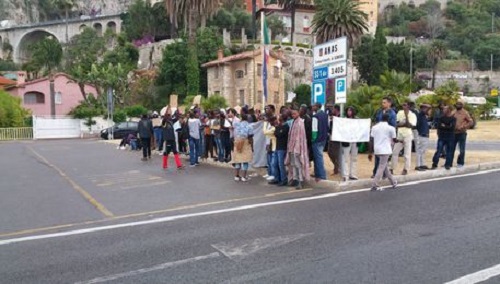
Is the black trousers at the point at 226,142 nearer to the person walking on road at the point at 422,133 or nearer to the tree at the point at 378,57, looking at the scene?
the person walking on road at the point at 422,133

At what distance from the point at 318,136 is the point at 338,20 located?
40459mm

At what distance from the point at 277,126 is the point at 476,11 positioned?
149995 mm

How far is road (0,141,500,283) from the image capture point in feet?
19.2

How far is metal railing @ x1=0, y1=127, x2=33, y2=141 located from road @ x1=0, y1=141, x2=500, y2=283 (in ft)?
108

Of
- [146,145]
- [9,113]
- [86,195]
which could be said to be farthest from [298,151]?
[9,113]

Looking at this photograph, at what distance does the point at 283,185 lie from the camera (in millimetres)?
12172

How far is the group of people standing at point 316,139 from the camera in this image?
11453 mm

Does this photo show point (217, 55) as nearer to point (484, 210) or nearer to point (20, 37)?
point (484, 210)

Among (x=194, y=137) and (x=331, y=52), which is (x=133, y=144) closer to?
(x=194, y=137)

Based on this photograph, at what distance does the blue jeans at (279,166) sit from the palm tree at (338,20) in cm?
3895

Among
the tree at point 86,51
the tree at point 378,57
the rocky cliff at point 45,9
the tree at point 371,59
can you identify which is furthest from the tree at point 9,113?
the rocky cliff at point 45,9

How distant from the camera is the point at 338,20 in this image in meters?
49.8

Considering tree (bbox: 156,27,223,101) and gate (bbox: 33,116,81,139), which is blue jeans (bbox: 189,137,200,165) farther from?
tree (bbox: 156,27,223,101)

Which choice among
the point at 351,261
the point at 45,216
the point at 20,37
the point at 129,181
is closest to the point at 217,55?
the point at 129,181
